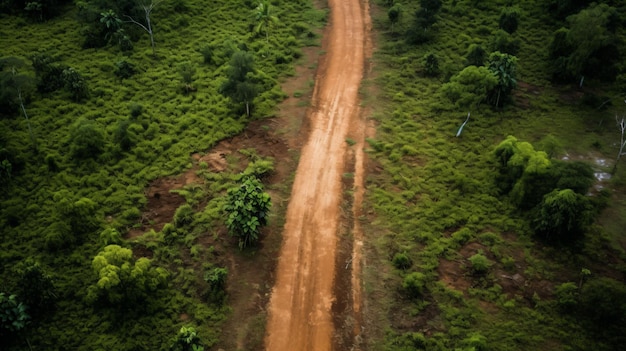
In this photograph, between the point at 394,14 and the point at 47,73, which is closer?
→ the point at 47,73

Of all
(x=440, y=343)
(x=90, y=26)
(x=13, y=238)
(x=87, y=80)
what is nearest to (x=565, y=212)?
(x=440, y=343)

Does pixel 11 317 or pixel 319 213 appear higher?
pixel 319 213

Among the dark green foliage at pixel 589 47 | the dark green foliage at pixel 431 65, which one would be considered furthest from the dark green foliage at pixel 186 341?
the dark green foliage at pixel 589 47

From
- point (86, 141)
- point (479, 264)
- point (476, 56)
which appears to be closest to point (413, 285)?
point (479, 264)

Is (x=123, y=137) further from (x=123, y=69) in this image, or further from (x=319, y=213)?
(x=319, y=213)

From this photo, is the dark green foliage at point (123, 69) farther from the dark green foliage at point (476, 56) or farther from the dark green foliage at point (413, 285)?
the dark green foliage at point (413, 285)

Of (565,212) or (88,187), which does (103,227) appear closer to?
(88,187)
